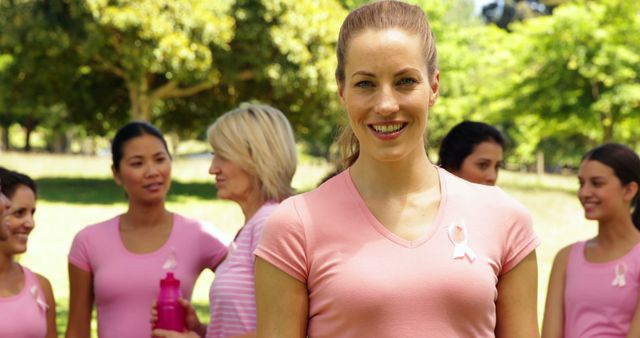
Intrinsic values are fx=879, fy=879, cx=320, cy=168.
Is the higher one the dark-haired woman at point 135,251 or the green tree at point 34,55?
the green tree at point 34,55

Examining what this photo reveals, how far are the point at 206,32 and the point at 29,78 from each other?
21.3 feet

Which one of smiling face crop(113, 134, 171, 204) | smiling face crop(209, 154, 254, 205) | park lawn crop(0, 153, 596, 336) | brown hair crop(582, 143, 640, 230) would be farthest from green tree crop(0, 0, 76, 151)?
brown hair crop(582, 143, 640, 230)

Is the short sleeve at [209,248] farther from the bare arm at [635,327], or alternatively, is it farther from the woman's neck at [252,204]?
the bare arm at [635,327]

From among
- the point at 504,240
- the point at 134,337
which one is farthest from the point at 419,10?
the point at 134,337

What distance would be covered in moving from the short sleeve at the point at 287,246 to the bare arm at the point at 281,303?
0.02m

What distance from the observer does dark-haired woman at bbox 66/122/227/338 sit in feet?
13.7

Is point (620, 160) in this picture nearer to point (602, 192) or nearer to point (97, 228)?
point (602, 192)

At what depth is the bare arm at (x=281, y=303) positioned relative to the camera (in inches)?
87.0

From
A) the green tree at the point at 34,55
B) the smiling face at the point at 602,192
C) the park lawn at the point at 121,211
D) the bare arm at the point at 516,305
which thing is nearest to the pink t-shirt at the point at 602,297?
the smiling face at the point at 602,192

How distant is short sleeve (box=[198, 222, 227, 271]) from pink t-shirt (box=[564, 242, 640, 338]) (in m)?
1.77

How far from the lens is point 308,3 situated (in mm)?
24562

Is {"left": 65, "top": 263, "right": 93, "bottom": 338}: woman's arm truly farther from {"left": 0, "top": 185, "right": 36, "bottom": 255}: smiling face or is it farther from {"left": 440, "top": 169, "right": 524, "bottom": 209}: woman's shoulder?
{"left": 440, "top": 169, "right": 524, "bottom": 209}: woman's shoulder

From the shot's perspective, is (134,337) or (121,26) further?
(121,26)

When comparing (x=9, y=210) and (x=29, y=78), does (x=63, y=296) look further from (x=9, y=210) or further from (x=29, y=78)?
(x=29, y=78)
